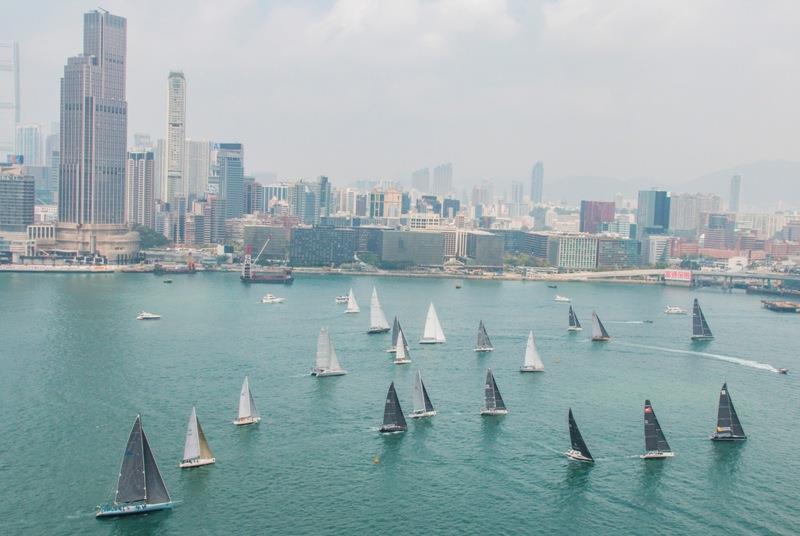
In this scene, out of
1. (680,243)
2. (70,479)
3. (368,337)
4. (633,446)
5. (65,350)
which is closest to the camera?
(70,479)

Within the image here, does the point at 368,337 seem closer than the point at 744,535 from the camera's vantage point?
No

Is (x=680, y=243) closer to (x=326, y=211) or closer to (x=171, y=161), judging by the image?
(x=326, y=211)

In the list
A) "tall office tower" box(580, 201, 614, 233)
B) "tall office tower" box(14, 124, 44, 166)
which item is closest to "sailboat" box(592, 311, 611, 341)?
"tall office tower" box(580, 201, 614, 233)

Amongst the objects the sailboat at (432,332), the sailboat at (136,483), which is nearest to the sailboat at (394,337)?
the sailboat at (432,332)

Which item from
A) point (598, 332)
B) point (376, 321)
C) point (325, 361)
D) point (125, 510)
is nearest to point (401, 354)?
point (325, 361)

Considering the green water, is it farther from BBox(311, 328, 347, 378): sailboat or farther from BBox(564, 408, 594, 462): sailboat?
BBox(311, 328, 347, 378): sailboat

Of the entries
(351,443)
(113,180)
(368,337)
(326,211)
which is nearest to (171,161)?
(326,211)

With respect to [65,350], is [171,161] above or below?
above
